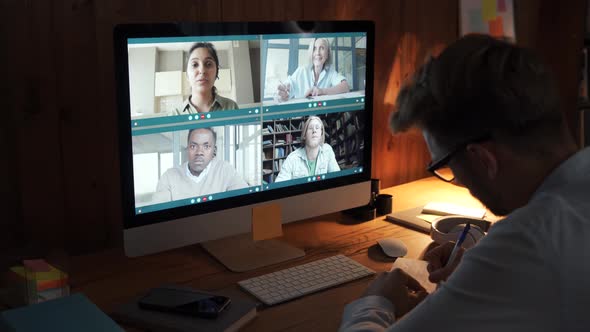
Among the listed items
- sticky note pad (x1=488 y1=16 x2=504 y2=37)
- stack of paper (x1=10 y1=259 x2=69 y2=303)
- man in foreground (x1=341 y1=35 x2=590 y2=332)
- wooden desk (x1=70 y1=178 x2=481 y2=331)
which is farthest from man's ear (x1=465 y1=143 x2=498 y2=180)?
sticky note pad (x1=488 y1=16 x2=504 y2=37)

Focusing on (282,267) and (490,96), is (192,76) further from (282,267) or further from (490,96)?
(490,96)

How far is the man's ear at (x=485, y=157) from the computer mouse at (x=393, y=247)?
658 millimetres

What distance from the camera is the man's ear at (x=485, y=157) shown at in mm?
1062

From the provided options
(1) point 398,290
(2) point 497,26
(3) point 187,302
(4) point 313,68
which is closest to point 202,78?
(4) point 313,68

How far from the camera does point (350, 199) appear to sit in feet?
6.07

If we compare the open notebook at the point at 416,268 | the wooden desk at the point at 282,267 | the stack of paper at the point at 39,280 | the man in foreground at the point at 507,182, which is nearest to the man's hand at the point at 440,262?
the open notebook at the point at 416,268

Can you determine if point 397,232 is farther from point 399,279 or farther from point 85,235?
point 85,235

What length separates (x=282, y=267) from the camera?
164 centimetres

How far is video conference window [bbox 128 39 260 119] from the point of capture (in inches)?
55.5

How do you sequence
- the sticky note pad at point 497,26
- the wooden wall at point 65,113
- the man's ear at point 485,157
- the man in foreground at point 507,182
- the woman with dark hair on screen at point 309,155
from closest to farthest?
the man in foreground at point 507,182, the man's ear at point 485,157, the wooden wall at point 65,113, the woman with dark hair on screen at point 309,155, the sticky note pad at point 497,26

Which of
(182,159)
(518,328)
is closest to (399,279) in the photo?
(518,328)

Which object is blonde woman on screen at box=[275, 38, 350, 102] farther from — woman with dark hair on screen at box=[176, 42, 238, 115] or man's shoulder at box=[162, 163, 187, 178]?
man's shoulder at box=[162, 163, 187, 178]

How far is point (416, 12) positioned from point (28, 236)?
1.47m

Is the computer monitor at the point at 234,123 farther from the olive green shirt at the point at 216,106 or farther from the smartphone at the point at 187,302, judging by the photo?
the smartphone at the point at 187,302
